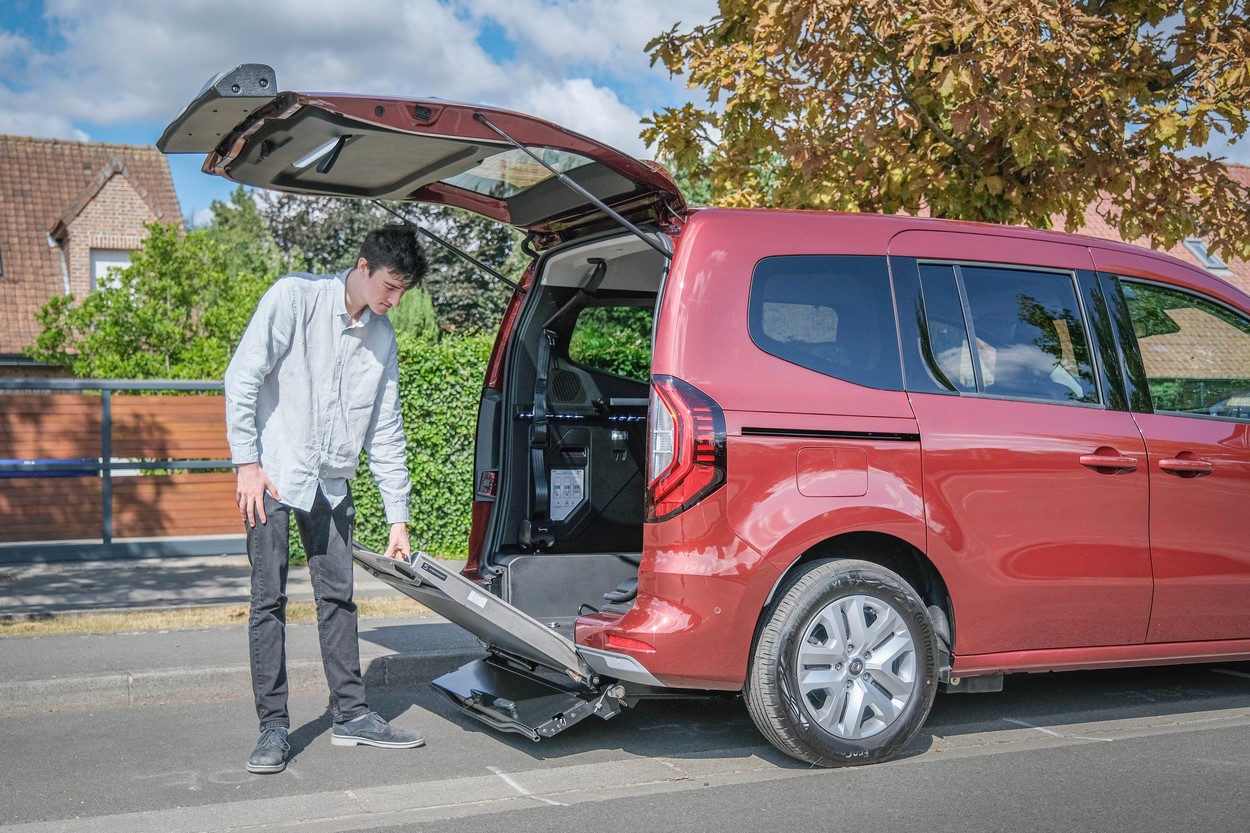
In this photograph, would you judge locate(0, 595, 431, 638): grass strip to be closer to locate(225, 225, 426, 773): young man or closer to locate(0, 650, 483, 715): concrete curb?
locate(0, 650, 483, 715): concrete curb

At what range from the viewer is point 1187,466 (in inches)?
207

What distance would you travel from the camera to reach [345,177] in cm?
518

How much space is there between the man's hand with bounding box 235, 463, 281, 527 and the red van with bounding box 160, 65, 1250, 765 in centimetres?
58

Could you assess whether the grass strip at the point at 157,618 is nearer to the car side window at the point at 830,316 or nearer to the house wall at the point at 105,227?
the car side window at the point at 830,316

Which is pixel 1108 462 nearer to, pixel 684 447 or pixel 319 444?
pixel 684 447

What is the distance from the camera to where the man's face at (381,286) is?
4.86 m

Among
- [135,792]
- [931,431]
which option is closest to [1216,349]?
[931,431]

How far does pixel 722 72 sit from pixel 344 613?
5160 millimetres

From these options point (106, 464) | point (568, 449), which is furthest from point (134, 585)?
point (568, 449)

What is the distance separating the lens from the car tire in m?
4.52

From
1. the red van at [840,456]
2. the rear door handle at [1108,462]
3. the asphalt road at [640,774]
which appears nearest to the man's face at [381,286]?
the red van at [840,456]

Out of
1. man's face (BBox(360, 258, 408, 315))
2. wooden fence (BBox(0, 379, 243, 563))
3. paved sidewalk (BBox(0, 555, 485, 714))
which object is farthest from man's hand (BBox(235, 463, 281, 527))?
wooden fence (BBox(0, 379, 243, 563))

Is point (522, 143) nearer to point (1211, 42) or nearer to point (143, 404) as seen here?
point (1211, 42)

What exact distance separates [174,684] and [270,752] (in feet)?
5.03
